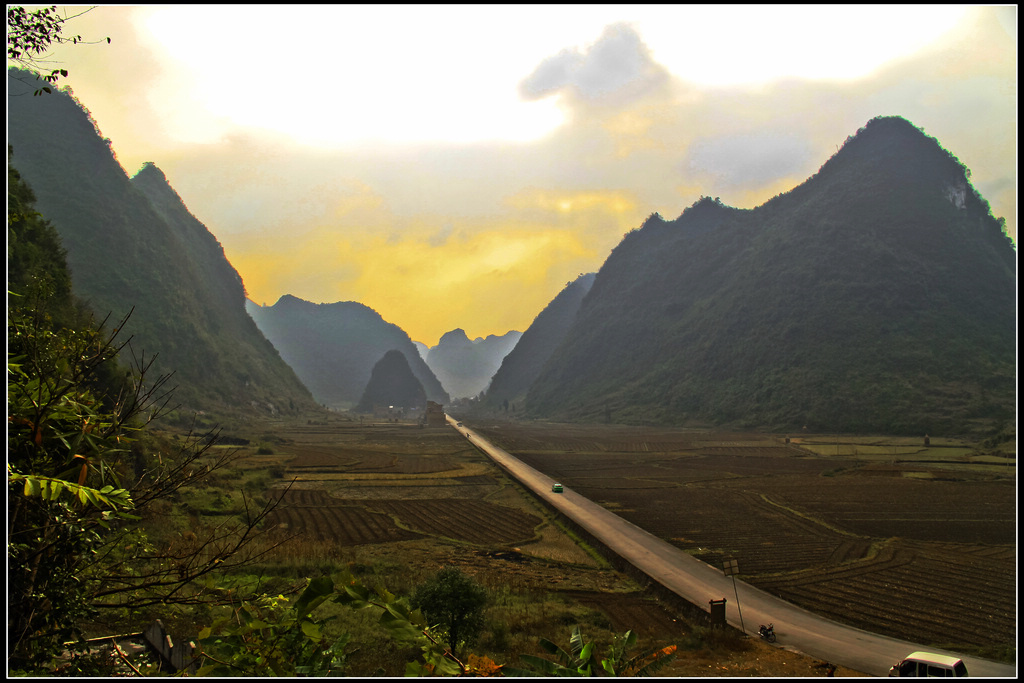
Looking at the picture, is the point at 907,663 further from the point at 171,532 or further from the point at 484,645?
the point at 171,532

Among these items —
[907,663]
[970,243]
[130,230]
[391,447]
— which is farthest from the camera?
[970,243]

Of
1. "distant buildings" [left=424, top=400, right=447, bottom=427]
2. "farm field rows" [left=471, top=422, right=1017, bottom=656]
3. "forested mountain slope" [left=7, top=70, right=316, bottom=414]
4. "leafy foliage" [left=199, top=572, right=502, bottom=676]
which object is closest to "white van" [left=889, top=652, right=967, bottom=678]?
"farm field rows" [left=471, top=422, right=1017, bottom=656]

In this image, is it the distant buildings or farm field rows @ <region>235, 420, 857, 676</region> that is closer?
farm field rows @ <region>235, 420, 857, 676</region>

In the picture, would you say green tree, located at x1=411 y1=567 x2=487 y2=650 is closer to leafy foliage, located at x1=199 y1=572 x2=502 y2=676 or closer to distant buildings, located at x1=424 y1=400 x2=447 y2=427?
leafy foliage, located at x1=199 y1=572 x2=502 y2=676

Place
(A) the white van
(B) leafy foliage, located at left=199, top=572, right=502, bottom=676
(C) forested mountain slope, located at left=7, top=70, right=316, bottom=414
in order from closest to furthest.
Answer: (B) leafy foliage, located at left=199, top=572, right=502, bottom=676, (A) the white van, (C) forested mountain slope, located at left=7, top=70, right=316, bottom=414

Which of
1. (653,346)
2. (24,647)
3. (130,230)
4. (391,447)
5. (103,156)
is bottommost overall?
(391,447)

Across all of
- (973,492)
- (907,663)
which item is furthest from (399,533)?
(973,492)

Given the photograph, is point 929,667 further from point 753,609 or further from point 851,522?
point 851,522

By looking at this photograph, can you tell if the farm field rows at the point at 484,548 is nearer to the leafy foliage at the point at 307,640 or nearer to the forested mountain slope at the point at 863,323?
the leafy foliage at the point at 307,640

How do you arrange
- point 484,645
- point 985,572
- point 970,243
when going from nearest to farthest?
1. point 484,645
2. point 985,572
3. point 970,243
